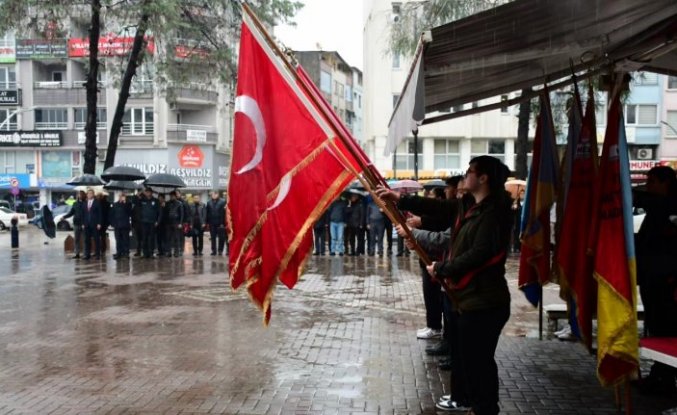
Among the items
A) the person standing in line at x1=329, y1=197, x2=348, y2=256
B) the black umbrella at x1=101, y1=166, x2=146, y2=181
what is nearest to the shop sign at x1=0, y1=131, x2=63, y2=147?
the black umbrella at x1=101, y1=166, x2=146, y2=181

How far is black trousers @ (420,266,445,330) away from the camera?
7684 millimetres

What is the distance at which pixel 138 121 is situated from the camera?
163 feet

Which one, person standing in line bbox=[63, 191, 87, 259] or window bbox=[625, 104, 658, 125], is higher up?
window bbox=[625, 104, 658, 125]

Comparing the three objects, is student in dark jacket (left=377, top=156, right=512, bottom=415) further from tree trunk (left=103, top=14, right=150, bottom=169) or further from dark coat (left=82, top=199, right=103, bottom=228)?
tree trunk (left=103, top=14, right=150, bottom=169)

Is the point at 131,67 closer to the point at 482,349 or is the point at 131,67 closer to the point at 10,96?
the point at 482,349

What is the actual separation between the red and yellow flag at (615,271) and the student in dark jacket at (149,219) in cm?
1586

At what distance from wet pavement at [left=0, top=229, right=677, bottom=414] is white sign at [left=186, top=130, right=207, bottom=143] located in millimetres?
37542

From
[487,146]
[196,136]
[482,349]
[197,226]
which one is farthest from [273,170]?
[196,136]

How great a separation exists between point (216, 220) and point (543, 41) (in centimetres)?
1583

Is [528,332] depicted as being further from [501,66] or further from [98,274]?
[98,274]

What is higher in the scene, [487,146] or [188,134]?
[188,134]

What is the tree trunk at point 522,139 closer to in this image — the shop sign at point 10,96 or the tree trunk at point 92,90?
the tree trunk at point 92,90

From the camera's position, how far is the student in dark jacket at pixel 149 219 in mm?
19062

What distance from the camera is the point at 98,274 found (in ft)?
50.1
